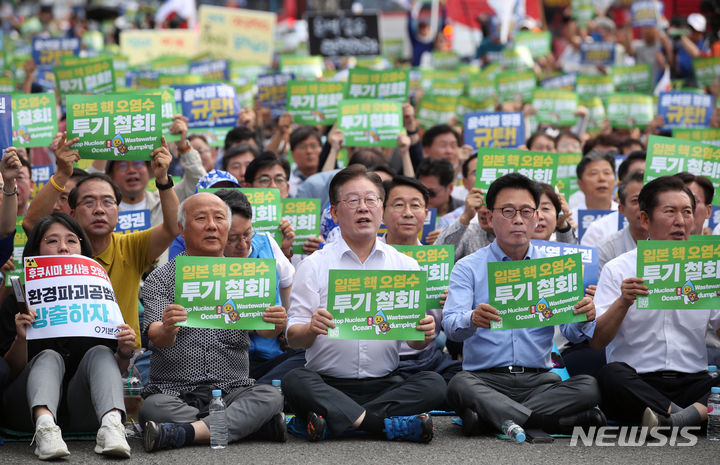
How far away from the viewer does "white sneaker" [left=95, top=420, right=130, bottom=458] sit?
17.4 ft

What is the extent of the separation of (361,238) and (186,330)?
1107mm

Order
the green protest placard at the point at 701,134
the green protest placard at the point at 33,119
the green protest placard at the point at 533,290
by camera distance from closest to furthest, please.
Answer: the green protest placard at the point at 533,290 → the green protest placard at the point at 33,119 → the green protest placard at the point at 701,134

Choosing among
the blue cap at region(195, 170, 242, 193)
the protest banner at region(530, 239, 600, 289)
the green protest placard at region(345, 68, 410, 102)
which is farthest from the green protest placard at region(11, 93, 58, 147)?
the protest banner at region(530, 239, 600, 289)

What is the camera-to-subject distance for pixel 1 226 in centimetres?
595

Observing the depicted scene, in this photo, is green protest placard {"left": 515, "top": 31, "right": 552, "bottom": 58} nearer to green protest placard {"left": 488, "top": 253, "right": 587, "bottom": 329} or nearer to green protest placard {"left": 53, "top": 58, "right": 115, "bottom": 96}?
green protest placard {"left": 53, "top": 58, "right": 115, "bottom": 96}

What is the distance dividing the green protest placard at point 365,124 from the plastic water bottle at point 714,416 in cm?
431

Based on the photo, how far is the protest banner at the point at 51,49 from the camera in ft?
44.6

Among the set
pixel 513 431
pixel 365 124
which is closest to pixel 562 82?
pixel 365 124

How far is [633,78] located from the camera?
1464 cm

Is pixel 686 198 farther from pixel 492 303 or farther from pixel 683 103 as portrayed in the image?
pixel 683 103

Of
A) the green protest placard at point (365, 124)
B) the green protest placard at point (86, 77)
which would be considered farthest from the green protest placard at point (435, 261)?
the green protest placard at point (86, 77)

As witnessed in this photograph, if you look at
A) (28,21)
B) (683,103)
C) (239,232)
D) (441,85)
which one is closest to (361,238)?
(239,232)

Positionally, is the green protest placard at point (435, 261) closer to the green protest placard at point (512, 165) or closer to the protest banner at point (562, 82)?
the green protest placard at point (512, 165)

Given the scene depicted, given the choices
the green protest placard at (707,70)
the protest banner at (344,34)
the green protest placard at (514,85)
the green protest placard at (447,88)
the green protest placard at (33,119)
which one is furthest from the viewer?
the protest banner at (344,34)
